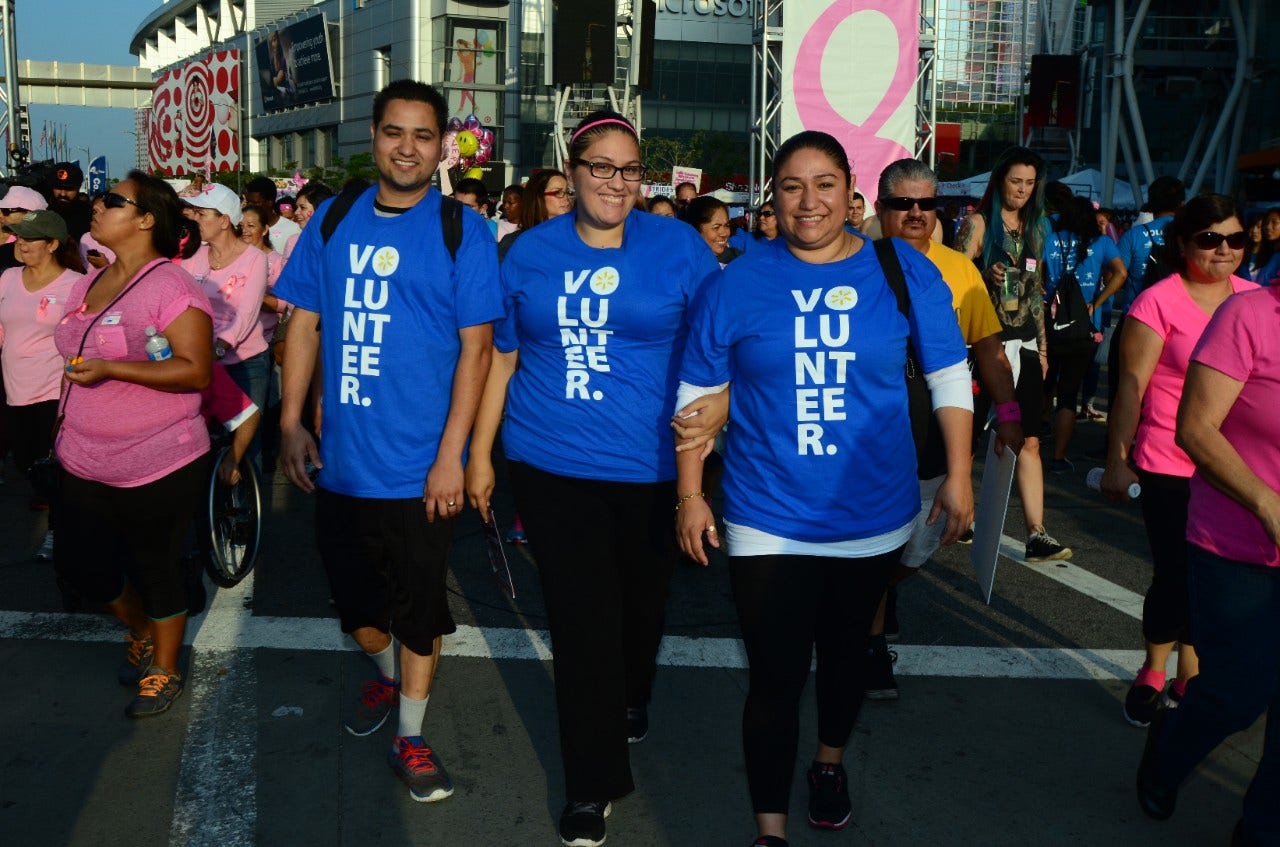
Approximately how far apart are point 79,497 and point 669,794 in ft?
7.74

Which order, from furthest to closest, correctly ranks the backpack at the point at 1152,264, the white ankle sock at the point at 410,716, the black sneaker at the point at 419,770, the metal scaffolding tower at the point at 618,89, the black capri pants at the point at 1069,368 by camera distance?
the metal scaffolding tower at the point at 618,89 < the backpack at the point at 1152,264 < the black capri pants at the point at 1069,368 < the white ankle sock at the point at 410,716 < the black sneaker at the point at 419,770

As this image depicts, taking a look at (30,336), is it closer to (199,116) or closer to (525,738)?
(525,738)

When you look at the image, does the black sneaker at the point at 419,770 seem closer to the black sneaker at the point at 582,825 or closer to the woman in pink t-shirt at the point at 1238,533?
the black sneaker at the point at 582,825

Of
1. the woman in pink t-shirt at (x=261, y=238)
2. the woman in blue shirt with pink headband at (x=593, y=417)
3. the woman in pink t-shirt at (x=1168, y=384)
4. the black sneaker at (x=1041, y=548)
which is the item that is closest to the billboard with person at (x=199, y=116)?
the woman in pink t-shirt at (x=261, y=238)

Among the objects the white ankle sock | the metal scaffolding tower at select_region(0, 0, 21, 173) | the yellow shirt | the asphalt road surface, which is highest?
the metal scaffolding tower at select_region(0, 0, 21, 173)

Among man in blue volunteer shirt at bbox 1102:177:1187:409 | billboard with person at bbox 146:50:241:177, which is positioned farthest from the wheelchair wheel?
billboard with person at bbox 146:50:241:177

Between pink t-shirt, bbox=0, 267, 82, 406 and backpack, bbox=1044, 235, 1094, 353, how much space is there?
250 inches

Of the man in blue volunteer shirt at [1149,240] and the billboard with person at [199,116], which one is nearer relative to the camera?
the man in blue volunteer shirt at [1149,240]

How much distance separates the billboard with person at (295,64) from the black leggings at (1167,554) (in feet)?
273

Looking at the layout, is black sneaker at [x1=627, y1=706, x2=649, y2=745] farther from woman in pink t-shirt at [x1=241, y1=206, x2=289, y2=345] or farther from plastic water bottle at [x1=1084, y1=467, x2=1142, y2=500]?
woman in pink t-shirt at [x1=241, y1=206, x2=289, y2=345]

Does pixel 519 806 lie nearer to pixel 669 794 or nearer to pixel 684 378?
pixel 669 794

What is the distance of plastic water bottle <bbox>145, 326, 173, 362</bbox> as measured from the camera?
4.61 metres

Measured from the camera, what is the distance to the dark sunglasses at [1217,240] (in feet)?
15.2

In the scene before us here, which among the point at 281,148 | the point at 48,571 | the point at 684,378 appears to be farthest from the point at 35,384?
the point at 281,148
